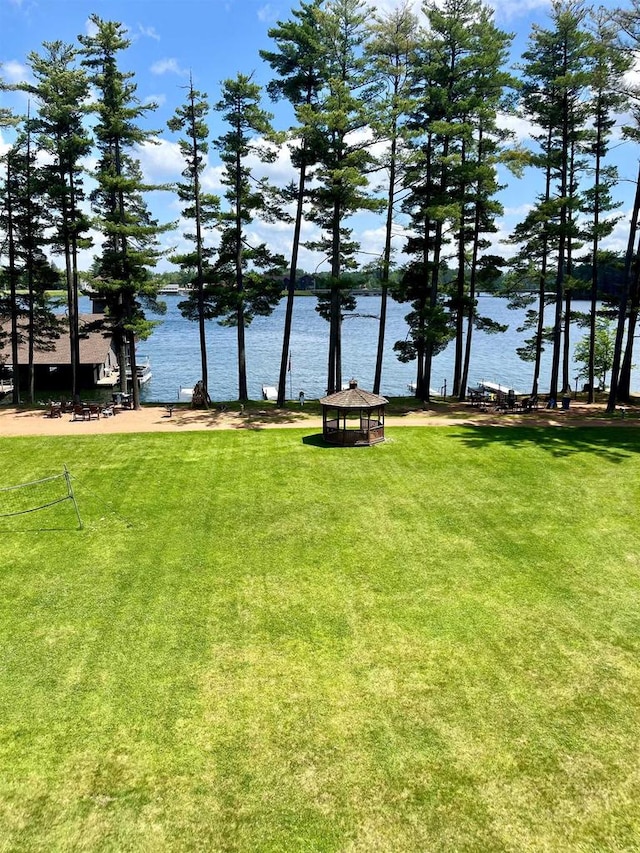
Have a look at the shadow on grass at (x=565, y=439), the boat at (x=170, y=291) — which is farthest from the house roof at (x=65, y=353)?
the shadow on grass at (x=565, y=439)

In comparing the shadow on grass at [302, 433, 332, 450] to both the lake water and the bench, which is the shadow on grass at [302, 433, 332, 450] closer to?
the lake water

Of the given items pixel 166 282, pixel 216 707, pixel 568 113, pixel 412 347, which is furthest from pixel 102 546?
pixel 568 113

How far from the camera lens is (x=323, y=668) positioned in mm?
9578

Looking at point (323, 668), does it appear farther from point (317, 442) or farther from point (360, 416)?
point (360, 416)

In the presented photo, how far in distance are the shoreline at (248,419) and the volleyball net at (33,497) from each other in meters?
6.41

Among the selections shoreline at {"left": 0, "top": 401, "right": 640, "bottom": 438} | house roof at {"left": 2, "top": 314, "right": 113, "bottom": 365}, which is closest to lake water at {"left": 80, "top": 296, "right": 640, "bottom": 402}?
house roof at {"left": 2, "top": 314, "right": 113, "bottom": 365}

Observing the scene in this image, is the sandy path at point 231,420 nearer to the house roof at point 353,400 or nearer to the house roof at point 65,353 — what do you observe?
the house roof at point 353,400

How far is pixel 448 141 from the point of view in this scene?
27406 millimetres

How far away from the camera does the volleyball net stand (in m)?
15.7

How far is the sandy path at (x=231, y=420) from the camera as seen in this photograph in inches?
971

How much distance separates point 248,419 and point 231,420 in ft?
2.67

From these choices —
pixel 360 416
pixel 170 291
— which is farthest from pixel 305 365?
pixel 170 291

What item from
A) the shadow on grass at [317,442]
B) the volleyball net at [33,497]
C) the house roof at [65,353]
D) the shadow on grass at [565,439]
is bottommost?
the volleyball net at [33,497]

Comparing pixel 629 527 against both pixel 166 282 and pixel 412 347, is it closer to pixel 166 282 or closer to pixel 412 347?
pixel 412 347
